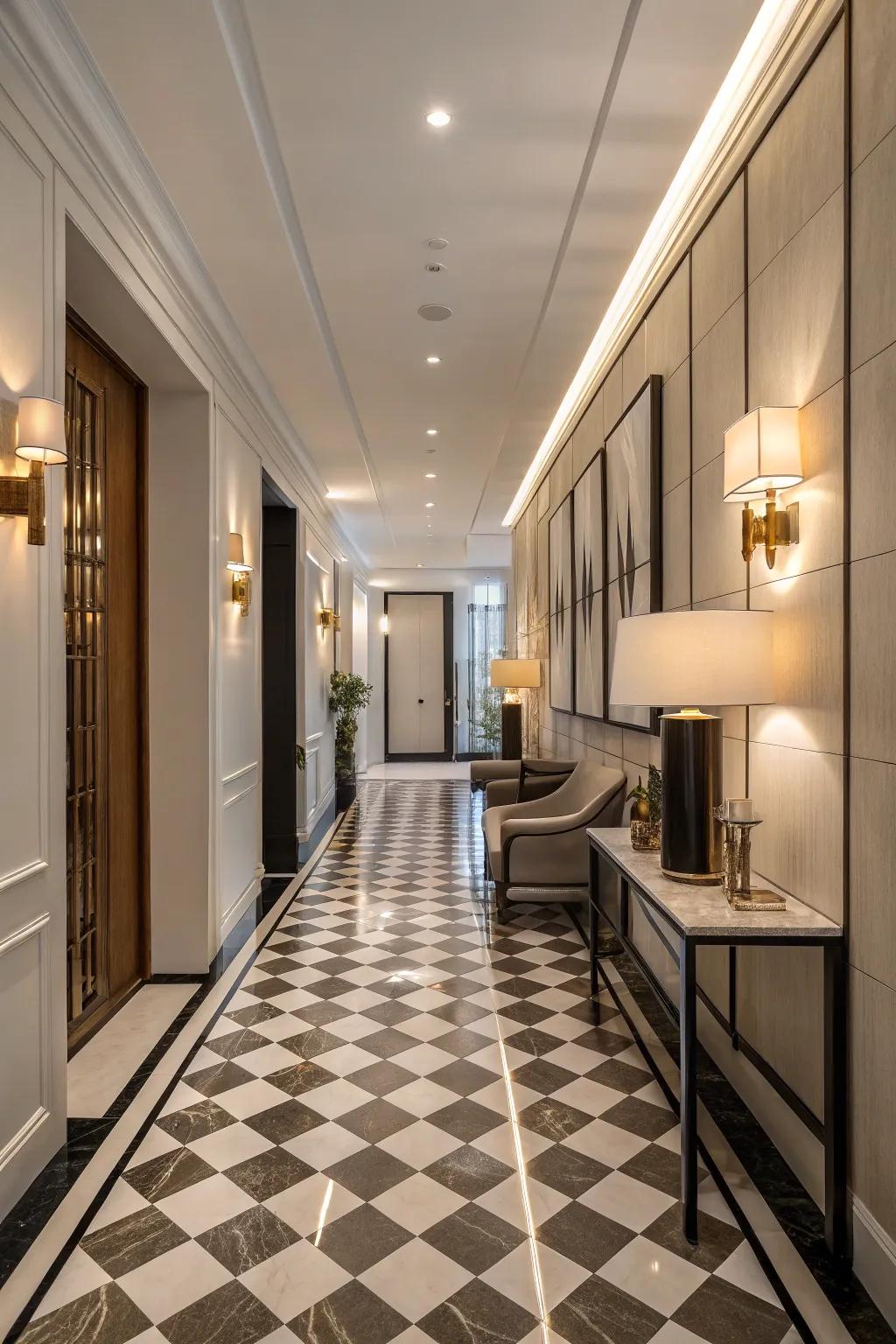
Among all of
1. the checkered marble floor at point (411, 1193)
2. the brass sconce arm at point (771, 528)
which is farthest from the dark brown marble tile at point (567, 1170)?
the brass sconce arm at point (771, 528)

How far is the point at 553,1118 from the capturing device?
2.51 m

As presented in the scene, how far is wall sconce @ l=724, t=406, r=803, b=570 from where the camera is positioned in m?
2.11

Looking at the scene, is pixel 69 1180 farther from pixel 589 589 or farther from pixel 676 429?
pixel 589 589

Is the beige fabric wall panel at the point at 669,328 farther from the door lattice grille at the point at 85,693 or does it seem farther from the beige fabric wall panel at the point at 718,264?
the door lattice grille at the point at 85,693

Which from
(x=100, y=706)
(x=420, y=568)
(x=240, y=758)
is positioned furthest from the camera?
(x=420, y=568)

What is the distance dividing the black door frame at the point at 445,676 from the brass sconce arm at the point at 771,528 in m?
11.1

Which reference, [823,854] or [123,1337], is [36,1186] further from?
[823,854]

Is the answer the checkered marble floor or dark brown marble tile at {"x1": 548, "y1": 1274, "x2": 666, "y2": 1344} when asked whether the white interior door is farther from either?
dark brown marble tile at {"x1": 548, "y1": 1274, "x2": 666, "y2": 1344}

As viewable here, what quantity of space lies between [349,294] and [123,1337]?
12.2 feet

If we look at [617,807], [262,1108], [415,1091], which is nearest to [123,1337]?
[262,1108]

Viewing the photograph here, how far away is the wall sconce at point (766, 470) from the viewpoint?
2.11m

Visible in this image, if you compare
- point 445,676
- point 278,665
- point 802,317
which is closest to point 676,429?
point 802,317

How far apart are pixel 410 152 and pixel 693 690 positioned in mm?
2009

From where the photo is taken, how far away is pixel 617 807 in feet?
13.6
